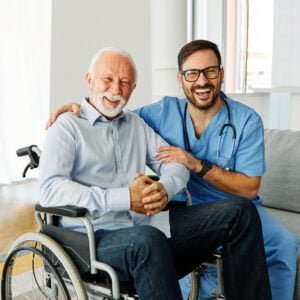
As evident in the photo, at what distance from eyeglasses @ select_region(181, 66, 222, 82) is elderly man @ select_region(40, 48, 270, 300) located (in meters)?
0.25

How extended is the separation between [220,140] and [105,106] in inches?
17.9

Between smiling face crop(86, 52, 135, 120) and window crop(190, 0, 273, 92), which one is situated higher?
window crop(190, 0, 273, 92)

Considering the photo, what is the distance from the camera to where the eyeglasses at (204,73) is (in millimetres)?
1592

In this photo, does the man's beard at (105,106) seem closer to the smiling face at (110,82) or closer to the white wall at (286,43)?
the smiling face at (110,82)

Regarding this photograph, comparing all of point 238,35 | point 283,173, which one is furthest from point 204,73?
point 238,35

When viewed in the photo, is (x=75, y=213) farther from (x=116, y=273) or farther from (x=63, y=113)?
(x=63, y=113)

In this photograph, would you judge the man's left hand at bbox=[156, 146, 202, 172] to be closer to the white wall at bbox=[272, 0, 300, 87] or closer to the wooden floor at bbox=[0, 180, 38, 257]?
the wooden floor at bbox=[0, 180, 38, 257]

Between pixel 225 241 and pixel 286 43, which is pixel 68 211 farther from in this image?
pixel 286 43

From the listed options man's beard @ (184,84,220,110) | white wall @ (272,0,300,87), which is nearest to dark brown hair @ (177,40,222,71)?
man's beard @ (184,84,220,110)

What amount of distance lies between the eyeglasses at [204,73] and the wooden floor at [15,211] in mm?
1446

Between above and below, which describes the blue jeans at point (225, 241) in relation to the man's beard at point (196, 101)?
below

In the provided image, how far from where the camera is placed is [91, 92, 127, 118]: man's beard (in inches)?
55.2

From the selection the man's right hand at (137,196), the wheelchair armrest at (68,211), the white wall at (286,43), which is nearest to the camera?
the wheelchair armrest at (68,211)

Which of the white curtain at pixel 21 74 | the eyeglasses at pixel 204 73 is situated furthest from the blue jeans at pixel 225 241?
the white curtain at pixel 21 74
